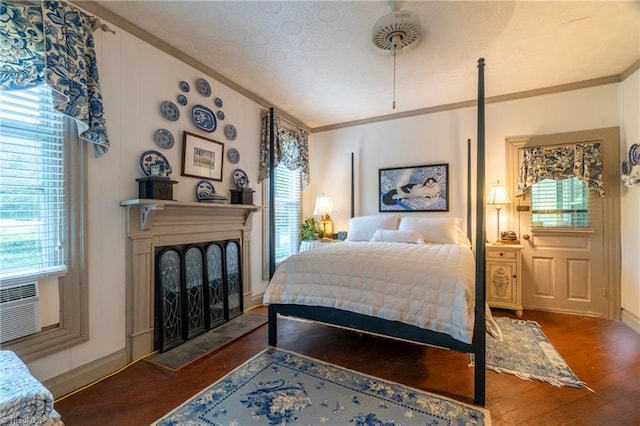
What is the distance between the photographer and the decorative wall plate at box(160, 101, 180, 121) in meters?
2.39

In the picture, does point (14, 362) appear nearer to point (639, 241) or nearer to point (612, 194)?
point (639, 241)

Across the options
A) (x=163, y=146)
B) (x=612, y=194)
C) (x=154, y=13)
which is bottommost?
(x=612, y=194)

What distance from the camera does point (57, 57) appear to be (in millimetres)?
1653

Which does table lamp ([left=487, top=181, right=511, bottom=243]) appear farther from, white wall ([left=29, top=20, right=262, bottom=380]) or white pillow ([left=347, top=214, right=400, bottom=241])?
white wall ([left=29, top=20, right=262, bottom=380])

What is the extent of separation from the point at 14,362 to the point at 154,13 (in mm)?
2350

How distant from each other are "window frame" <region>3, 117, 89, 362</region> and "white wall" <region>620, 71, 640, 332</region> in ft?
15.6

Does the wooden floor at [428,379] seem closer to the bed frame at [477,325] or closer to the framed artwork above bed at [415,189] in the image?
the bed frame at [477,325]

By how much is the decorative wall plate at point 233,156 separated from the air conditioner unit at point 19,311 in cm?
191

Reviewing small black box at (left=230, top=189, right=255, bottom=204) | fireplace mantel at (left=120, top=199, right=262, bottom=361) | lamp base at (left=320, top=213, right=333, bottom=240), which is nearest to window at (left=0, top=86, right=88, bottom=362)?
fireplace mantel at (left=120, top=199, right=262, bottom=361)

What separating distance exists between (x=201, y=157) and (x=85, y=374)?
1.94m

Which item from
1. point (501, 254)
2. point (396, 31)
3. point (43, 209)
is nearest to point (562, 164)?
point (501, 254)

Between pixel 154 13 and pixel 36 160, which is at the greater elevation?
pixel 154 13

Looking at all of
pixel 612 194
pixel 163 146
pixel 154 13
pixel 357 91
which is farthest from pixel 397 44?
pixel 612 194

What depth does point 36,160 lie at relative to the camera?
173 cm
